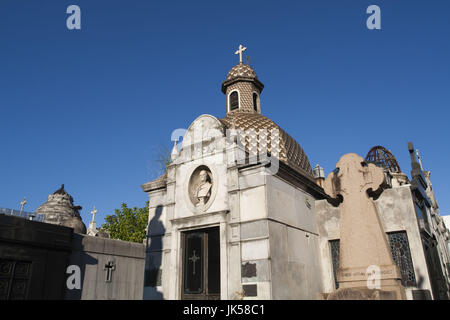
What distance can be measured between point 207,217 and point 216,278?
1.94 metres

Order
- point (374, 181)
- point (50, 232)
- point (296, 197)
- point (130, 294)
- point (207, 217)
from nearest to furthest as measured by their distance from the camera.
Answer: point (374, 181) < point (207, 217) < point (296, 197) < point (50, 232) < point (130, 294)

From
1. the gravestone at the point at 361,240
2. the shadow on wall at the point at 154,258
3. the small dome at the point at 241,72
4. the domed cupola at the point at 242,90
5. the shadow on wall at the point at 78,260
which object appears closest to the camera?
the gravestone at the point at 361,240

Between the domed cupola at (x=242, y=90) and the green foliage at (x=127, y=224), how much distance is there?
1414cm

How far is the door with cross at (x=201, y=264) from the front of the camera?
34.1 ft

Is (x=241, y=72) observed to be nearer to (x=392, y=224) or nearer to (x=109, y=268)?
(x=392, y=224)

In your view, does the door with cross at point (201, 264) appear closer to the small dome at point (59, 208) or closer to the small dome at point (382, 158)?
the small dome at point (382, 158)

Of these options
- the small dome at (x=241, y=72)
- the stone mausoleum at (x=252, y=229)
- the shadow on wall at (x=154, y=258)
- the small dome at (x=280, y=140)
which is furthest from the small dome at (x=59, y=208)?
the stone mausoleum at (x=252, y=229)

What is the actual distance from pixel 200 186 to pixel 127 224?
753 inches

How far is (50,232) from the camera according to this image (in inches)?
551

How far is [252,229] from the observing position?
9.88m

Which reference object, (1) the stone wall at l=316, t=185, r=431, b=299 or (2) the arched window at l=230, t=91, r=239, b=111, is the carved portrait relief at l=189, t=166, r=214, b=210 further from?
(2) the arched window at l=230, t=91, r=239, b=111
